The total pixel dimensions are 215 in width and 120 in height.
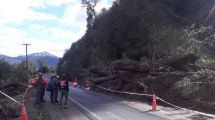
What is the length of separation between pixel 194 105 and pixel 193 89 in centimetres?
156

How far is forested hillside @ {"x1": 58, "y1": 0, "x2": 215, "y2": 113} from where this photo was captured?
1010 inches

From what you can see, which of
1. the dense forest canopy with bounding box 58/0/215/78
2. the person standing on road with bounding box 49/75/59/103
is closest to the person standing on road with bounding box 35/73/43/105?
the person standing on road with bounding box 49/75/59/103

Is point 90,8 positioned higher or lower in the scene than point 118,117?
higher

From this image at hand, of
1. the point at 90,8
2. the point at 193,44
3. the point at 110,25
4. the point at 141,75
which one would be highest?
the point at 90,8

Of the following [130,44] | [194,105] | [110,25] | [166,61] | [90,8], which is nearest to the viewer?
Result: [194,105]

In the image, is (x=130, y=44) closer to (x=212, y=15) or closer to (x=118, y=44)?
(x=118, y=44)

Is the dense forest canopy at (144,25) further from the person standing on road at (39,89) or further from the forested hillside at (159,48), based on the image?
the person standing on road at (39,89)

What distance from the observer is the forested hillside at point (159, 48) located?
25659 mm

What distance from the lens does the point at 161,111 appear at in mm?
19688

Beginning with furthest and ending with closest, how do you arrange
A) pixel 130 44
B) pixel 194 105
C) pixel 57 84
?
pixel 130 44 → pixel 57 84 → pixel 194 105

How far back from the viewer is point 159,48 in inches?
1467

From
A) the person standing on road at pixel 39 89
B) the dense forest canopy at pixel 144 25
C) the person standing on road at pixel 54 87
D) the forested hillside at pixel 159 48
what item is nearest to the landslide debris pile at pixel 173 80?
the forested hillside at pixel 159 48

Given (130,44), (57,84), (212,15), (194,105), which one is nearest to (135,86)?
(57,84)

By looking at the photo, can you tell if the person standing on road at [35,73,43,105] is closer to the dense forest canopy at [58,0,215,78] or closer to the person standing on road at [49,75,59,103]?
the person standing on road at [49,75,59,103]
